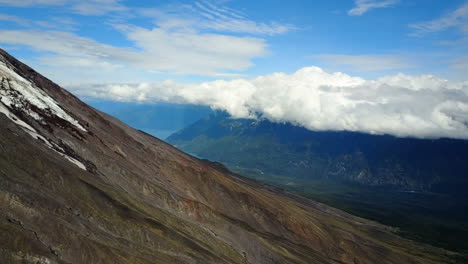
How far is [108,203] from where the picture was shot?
3519 inches

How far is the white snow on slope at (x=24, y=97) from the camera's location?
108 meters

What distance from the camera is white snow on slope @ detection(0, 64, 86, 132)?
354 feet

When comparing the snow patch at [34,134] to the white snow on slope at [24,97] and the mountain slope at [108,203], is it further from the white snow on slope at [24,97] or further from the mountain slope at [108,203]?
the white snow on slope at [24,97]

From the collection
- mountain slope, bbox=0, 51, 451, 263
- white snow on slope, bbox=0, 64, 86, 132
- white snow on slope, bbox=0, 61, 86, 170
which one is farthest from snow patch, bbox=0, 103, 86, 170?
white snow on slope, bbox=0, 64, 86, 132

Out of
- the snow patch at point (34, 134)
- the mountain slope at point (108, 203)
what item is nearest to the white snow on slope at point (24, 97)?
the mountain slope at point (108, 203)

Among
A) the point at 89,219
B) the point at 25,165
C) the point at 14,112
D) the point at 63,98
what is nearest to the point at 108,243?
the point at 89,219

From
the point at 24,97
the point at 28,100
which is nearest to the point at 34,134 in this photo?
the point at 28,100

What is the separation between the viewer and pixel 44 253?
57750 millimetres

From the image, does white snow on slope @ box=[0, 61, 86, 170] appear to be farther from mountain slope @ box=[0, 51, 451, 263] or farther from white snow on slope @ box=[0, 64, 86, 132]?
mountain slope @ box=[0, 51, 451, 263]

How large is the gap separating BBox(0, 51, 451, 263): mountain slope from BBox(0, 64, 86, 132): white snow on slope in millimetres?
421

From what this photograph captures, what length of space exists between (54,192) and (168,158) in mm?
99291

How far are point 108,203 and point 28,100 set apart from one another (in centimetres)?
4774

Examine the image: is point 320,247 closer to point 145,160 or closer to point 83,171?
point 145,160

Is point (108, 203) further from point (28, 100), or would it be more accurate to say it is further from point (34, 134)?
point (28, 100)
